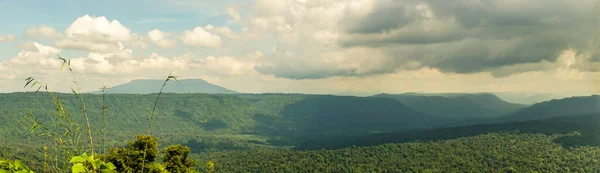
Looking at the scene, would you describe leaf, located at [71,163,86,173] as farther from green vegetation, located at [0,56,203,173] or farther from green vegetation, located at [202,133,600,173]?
green vegetation, located at [202,133,600,173]

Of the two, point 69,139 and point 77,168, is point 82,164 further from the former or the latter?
point 69,139

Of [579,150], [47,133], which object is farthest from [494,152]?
[47,133]

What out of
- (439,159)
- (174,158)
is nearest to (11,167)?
(174,158)

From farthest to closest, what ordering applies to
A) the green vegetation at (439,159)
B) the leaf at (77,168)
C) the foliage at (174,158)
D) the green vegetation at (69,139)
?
the green vegetation at (439,159) → the foliage at (174,158) → the green vegetation at (69,139) → the leaf at (77,168)

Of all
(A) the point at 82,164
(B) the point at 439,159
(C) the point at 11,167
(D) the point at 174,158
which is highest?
(A) the point at 82,164

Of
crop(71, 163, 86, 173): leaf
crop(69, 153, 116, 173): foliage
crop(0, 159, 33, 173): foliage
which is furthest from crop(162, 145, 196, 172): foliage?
crop(71, 163, 86, 173): leaf

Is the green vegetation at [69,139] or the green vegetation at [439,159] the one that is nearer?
the green vegetation at [69,139]

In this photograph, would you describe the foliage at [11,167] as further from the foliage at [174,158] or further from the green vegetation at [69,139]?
the foliage at [174,158]

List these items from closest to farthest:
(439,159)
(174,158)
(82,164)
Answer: (82,164)
(174,158)
(439,159)

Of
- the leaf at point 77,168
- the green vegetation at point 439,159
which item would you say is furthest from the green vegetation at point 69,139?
the green vegetation at point 439,159

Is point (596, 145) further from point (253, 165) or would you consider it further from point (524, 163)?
point (253, 165)

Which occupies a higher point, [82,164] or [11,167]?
[82,164]

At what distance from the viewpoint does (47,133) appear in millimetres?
4734

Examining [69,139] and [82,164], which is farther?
[69,139]
